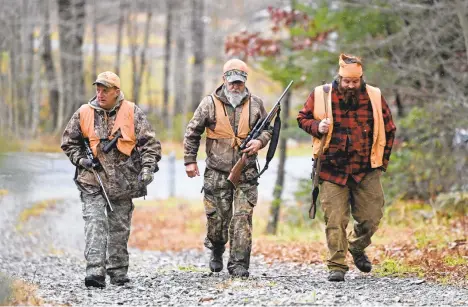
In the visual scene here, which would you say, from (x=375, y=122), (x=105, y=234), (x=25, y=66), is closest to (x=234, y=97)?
(x=375, y=122)

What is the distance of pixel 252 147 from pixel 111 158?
1.55 meters

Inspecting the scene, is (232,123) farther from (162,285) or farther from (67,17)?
(67,17)

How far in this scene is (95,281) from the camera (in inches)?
384

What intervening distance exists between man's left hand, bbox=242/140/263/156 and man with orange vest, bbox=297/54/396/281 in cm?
52

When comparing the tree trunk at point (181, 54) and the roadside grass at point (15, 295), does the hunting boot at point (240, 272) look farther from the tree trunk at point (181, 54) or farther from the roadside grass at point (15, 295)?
the tree trunk at point (181, 54)

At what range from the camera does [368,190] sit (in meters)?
10.4

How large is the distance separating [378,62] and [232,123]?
710 centimetres

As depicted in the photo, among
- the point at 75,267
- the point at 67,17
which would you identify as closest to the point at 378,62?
the point at 75,267

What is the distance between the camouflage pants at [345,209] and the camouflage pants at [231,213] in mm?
850

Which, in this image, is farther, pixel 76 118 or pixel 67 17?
pixel 67 17

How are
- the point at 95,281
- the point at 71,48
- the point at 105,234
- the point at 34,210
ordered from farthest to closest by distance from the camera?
the point at 71,48 → the point at 34,210 → the point at 105,234 → the point at 95,281

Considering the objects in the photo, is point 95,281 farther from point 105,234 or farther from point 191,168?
point 191,168

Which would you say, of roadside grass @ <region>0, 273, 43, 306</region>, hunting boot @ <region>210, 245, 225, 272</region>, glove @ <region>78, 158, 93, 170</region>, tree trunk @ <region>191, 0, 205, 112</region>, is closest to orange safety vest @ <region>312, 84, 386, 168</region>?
hunting boot @ <region>210, 245, 225, 272</region>

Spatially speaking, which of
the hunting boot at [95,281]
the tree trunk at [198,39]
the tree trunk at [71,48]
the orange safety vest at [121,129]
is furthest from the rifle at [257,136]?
the tree trunk at [198,39]
